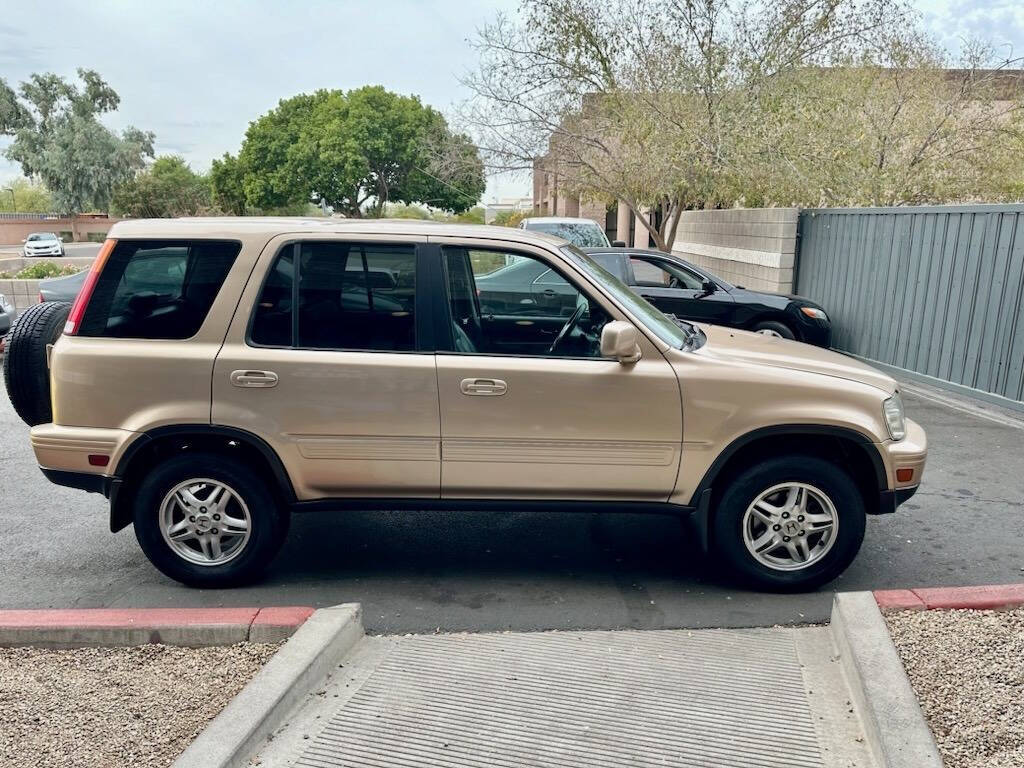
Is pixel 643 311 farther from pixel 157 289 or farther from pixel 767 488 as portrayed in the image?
pixel 157 289

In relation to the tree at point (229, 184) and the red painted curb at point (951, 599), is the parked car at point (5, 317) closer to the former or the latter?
the red painted curb at point (951, 599)

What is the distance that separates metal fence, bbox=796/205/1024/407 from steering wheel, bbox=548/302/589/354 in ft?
20.2

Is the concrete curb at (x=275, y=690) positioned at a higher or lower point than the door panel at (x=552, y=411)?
lower

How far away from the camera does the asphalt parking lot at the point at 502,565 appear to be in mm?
4395

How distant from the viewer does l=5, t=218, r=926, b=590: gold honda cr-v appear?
170 inches

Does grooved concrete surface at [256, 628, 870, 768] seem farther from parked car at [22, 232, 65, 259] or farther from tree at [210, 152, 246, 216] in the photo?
tree at [210, 152, 246, 216]

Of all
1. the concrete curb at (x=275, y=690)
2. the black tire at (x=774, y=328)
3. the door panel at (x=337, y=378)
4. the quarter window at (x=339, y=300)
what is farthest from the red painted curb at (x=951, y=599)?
the black tire at (x=774, y=328)

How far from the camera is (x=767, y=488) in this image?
4.39 meters

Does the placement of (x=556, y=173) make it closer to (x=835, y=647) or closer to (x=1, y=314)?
(x=1, y=314)

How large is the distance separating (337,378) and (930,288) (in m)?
8.13

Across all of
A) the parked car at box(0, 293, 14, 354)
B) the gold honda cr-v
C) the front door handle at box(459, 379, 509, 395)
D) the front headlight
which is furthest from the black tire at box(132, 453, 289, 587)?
the parked car at box(0, 293, 14, 354)

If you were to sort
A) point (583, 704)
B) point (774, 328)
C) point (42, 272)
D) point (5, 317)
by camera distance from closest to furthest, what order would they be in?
point (583, 704) < point (774, 328) < point (5, 317) < point (42, 272)

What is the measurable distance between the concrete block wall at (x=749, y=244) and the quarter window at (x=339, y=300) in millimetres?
10218

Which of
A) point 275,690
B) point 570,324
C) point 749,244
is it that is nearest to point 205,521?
point 275,690
